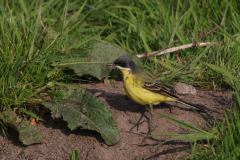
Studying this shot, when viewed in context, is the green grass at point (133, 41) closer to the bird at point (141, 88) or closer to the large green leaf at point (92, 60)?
the large green leaf at point (92, 60)

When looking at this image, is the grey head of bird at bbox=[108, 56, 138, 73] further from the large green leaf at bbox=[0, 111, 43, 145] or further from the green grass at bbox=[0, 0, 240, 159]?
the large green leaf at bbox=[0, 111, 43, 145]

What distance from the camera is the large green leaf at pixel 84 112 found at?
464 cm

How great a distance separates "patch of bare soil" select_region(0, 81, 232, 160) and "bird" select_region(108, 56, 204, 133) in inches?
10.0

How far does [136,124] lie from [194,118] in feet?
3.26

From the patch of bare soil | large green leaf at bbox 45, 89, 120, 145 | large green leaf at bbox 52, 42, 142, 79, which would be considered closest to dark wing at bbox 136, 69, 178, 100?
the patch of bare soil

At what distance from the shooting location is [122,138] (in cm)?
473

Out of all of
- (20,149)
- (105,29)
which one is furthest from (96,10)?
(20,149)

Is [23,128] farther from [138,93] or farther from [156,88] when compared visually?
[156,88]

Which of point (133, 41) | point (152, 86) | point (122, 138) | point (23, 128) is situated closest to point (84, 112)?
point (122, 138)

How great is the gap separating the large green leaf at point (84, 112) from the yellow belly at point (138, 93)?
1.85 ft

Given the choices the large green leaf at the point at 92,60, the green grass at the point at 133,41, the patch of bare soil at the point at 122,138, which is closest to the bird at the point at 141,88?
the patch of bare soil at the point at 122,138

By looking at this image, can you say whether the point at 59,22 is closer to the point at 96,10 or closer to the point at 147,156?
the point at 96,10

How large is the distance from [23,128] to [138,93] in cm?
200

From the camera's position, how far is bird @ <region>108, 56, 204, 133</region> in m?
5.22
